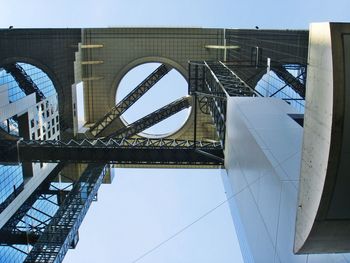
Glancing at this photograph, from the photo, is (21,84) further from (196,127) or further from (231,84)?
(231,84)

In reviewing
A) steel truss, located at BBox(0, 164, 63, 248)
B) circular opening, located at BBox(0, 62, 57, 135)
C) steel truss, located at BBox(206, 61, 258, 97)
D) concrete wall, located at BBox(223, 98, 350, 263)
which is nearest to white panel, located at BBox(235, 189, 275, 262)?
concrete wall, located at BBox(223, 98, 350, 263)

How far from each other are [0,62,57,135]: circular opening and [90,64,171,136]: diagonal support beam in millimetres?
5179

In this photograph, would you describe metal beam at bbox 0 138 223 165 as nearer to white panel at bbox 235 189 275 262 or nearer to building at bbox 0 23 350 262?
building at bbox 0 23 350 262

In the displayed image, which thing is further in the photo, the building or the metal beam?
the metal beam

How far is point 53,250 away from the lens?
34500 millimetres

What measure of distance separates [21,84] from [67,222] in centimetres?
1277

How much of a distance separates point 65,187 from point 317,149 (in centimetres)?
4398

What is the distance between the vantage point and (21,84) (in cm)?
3862

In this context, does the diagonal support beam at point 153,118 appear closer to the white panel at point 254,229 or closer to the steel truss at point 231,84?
the steel truss at point 231,84

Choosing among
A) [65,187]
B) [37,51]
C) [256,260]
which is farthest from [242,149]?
[65,187]

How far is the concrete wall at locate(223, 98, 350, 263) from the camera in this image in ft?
32.8

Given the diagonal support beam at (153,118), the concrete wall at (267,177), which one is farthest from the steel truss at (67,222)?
the concrete wall at (267,177)

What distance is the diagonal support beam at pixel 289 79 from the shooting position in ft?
76.8

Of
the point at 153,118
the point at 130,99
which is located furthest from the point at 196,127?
the point at 130,99
